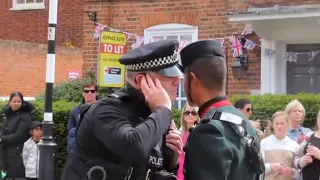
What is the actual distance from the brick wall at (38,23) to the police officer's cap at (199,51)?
54.0 ft

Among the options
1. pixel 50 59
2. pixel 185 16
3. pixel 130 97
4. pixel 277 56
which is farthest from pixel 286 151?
pixel 185 16

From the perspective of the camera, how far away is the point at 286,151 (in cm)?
737

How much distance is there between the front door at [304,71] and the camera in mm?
12133

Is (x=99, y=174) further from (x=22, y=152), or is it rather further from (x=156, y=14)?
(x=156, y=14)

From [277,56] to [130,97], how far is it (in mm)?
9315

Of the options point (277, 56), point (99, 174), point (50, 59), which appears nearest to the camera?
point (99, 174)

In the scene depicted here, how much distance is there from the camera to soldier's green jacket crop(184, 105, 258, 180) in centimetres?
274

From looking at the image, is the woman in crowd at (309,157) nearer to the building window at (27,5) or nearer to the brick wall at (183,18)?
the brick wall at (183,18)

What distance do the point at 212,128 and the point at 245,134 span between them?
192mm

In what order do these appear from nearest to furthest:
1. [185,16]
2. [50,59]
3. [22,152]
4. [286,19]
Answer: [50,59], [22,152], [286,19], [185,16]

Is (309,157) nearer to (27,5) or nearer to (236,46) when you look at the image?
(236,46)

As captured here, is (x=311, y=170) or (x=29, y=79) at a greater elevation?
(x=29, y=79)

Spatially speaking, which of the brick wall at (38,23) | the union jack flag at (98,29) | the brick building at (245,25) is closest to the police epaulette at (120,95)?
the brick building at (245,25)

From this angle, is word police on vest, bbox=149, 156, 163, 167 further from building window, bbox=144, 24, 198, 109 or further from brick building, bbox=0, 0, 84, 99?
brick building, bbox=0, 0, 84, 99
